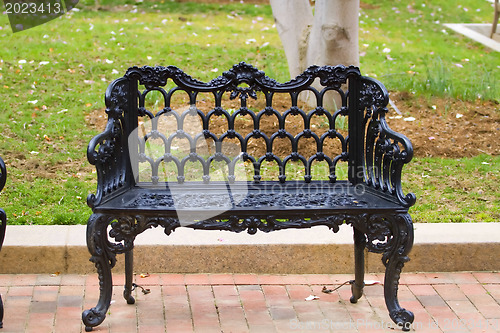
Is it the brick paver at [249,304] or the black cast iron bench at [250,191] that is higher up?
the black cast iron bench at [250,191]

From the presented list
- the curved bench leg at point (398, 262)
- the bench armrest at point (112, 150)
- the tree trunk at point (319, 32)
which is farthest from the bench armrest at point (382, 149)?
the tree trunk at point (319, 32)

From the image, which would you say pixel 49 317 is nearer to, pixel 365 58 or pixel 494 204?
pixel 494 204

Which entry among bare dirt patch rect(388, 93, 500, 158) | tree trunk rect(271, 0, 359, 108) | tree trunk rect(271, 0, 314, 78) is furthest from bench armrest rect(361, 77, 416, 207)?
tree trunk rect(271, 0, 314, 78)

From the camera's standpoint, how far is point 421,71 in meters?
8.88

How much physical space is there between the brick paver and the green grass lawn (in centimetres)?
72

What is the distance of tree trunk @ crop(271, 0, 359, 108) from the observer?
6.82 metres

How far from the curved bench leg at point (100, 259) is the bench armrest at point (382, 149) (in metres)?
1.51

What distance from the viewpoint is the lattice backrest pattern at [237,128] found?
13.4ft

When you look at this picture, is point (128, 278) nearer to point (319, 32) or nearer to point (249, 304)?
point (249, 304)

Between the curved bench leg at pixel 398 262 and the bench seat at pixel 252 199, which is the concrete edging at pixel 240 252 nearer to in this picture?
the bench seat at pixel 252 199

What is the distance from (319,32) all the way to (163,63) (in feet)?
8.02

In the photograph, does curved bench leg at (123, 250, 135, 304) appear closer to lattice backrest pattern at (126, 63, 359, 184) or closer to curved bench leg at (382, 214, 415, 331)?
lattice backrest pattern at (126, 63, 359, 184)

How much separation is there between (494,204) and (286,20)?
326 centimetres

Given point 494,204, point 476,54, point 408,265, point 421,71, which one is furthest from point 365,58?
point 408,265
